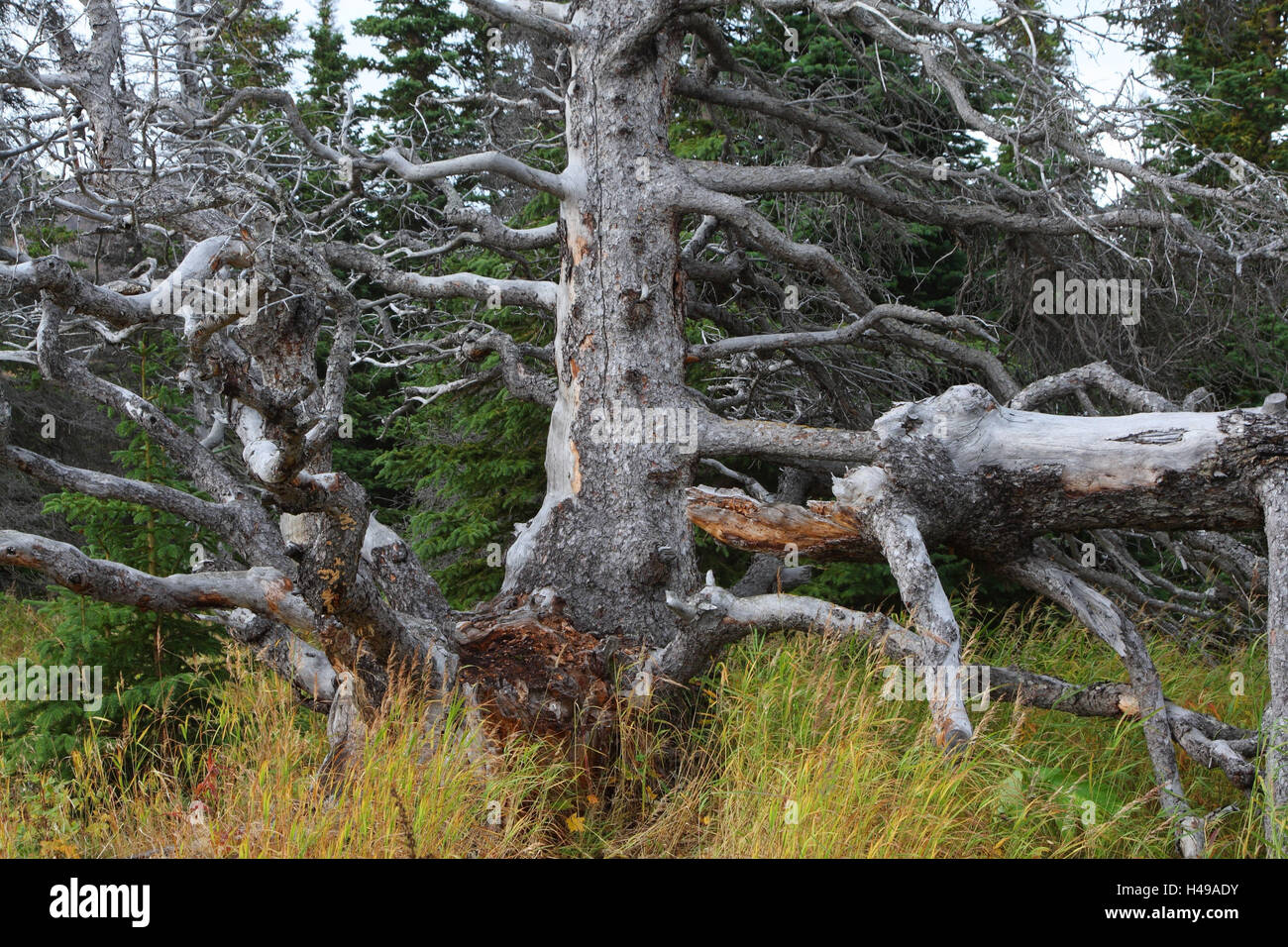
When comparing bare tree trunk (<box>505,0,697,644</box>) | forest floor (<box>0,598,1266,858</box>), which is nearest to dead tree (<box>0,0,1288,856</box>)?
bare tree trunk (<box>505,0,697,644</box>)

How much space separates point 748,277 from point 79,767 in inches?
214

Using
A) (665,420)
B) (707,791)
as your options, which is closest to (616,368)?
(665,420)

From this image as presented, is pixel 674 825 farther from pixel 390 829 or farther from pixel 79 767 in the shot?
pixel 79 767

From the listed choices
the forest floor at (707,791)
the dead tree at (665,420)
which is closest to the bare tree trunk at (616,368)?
the dead tree at (665,420)

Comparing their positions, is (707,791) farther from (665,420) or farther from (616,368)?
(616,368)

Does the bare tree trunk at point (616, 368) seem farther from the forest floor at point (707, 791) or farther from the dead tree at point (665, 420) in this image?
the forest floor at point (707, 791)

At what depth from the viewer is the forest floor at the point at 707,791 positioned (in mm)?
3717

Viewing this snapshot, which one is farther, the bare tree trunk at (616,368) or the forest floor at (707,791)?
the bare tree trunk at (616,368)

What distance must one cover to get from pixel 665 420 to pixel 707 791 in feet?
6.92

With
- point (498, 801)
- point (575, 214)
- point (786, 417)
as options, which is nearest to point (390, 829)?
point (498, 801)

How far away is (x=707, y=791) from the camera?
180 inches

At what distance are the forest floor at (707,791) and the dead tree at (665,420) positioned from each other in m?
0.29

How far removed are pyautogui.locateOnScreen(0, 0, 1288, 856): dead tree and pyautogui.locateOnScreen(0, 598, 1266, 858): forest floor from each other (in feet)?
0.94

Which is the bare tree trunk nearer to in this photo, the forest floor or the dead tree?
the dead tree
